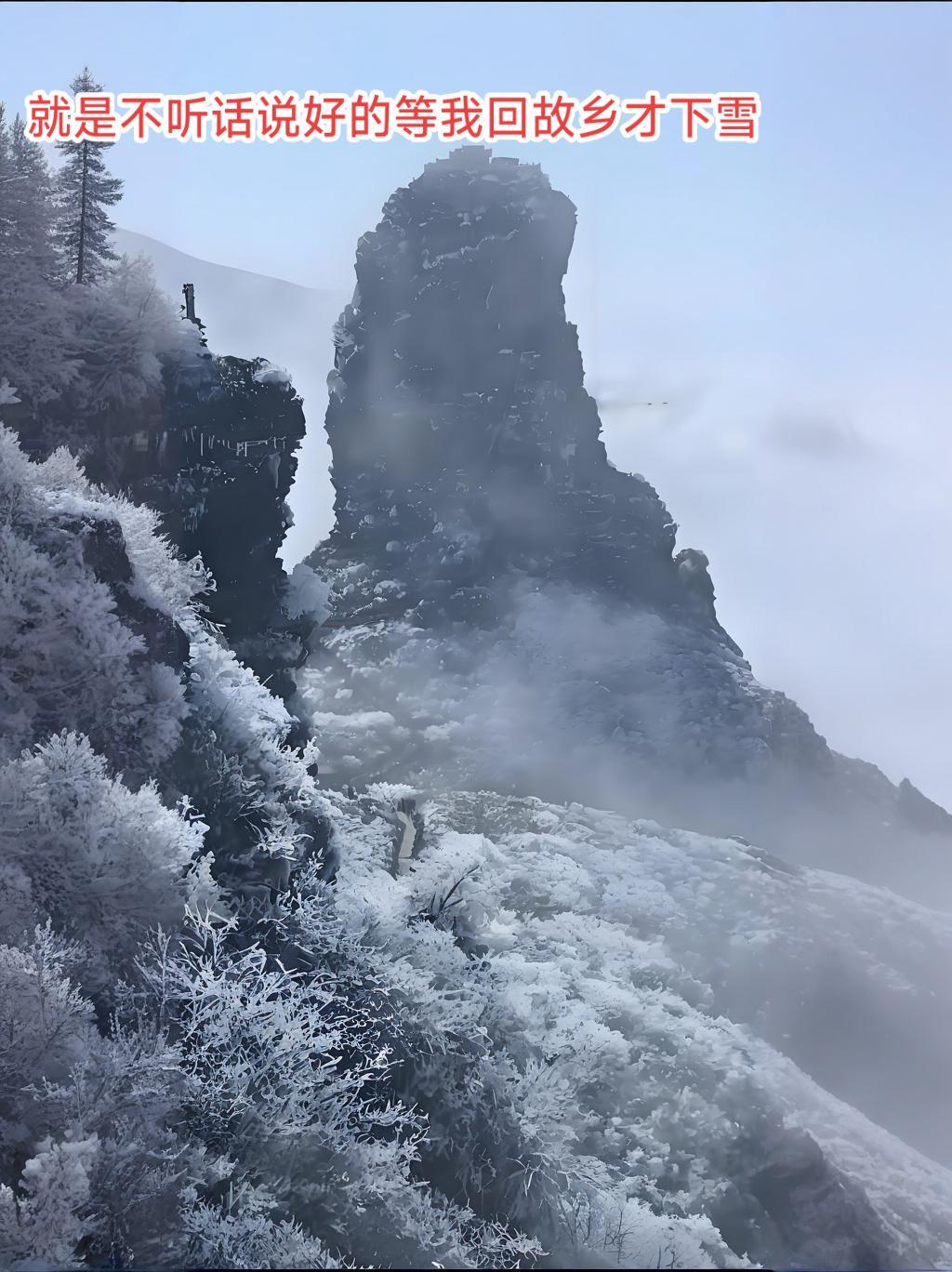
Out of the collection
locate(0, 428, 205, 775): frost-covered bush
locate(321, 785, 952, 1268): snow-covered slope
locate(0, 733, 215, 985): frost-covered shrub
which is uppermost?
locate(0, 428, 205, 775): frost-covered bush

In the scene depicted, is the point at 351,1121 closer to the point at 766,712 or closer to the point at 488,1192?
the point at 488,1192

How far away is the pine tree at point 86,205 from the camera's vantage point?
4597 cm

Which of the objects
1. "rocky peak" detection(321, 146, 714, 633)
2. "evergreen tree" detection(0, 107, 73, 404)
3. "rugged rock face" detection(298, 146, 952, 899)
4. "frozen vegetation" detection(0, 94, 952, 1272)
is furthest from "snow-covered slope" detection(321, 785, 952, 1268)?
"rocky peak" detection(321, 146, 714, 633)

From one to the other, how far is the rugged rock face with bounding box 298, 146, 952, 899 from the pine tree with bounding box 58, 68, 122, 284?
6570 centimetres

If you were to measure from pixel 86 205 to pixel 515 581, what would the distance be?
8743 centimetres

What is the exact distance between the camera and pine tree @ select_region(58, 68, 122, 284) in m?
46.0

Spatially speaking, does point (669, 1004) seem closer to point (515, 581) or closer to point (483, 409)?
point (515, 581)

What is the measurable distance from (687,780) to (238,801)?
88382mm

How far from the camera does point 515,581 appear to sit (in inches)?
5123

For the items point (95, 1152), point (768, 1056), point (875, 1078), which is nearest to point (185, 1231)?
point (95, 1152)

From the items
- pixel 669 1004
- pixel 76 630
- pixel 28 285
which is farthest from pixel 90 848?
pixel 669 1004

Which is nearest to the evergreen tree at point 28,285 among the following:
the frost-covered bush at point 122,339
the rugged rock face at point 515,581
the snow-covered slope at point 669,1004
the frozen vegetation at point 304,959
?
the frozen vegetation at point 304,959

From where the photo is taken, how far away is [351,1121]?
95.0 feet

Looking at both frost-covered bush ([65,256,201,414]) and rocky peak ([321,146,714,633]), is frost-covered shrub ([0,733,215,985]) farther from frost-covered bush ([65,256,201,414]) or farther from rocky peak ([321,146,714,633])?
rocky peak ([321,146,714,633])
